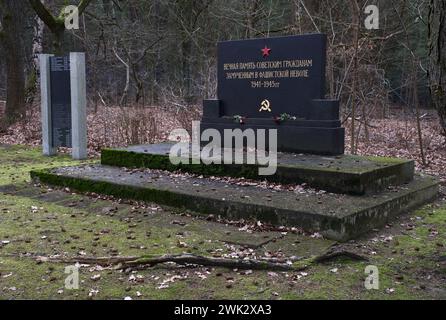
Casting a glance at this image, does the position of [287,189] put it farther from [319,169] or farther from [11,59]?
[11,59]

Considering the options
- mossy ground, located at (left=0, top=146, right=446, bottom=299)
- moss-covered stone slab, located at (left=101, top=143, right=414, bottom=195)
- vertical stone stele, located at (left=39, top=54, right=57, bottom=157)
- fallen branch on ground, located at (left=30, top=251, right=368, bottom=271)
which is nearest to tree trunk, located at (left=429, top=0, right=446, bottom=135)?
mossy ground, located at (left=0, top=146, right=446, bottom=299)

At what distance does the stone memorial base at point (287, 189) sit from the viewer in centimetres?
596

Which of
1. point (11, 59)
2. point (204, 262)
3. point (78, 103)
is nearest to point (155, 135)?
point (78, 103)

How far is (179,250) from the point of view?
5277 millimetres

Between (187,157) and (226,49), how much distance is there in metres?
2.34

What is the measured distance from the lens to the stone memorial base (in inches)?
235

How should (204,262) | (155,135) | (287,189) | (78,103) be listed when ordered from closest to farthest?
(204,262)
(287,189)
(78,103)
(155,135)

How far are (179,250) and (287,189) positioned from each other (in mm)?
2323

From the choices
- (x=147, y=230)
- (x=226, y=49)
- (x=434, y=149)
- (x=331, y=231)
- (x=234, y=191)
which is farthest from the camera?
(x=434, y=149)

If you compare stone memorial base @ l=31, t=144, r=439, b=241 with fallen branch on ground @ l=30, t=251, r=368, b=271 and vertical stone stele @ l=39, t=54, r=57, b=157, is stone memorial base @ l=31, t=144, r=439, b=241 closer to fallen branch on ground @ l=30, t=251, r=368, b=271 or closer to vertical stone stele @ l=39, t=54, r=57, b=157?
Answer: fallen branch on ground @ l=30, t=251, r=368, b=271

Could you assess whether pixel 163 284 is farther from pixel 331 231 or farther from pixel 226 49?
pixel 226 49

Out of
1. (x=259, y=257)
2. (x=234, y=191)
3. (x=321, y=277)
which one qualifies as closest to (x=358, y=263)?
(x=321, y=277)

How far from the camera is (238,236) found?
18.9 ft

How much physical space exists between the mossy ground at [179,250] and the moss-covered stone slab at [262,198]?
0.19 m
